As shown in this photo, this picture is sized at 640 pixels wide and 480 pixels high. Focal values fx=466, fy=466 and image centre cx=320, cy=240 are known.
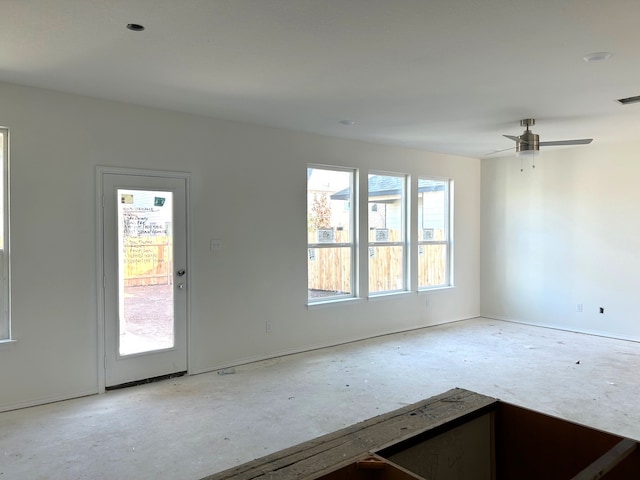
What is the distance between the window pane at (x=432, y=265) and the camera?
6941mm

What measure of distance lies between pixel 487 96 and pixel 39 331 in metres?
4.26

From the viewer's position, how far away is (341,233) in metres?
6.00

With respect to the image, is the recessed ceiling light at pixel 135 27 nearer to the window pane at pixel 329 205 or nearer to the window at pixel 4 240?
the window at pixel 4 240

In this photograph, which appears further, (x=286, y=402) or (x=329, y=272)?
(x=329, y=272)

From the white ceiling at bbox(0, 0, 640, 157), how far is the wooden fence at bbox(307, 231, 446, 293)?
1.79 metres

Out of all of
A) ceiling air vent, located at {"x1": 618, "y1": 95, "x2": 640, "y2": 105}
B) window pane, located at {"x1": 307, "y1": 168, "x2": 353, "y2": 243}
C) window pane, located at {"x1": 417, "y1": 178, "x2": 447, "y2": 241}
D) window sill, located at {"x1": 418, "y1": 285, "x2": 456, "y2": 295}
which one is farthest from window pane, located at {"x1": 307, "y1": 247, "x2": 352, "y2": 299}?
ceiling air vent, located at {"x1": 618, "y1": 95, "x2": 640, "y2": 105}

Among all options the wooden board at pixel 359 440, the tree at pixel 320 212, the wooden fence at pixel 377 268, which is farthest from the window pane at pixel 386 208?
the wooden board at pixel 359 440

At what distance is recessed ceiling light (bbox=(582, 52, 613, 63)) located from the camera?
9.90ft

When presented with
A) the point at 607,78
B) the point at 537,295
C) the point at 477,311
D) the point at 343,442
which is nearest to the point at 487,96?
the point at 607,78

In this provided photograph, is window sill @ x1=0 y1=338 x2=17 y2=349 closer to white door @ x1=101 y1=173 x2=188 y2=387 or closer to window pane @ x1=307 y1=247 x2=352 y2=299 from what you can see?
white door @ x1=101 y1=173 x2=188 y2=387

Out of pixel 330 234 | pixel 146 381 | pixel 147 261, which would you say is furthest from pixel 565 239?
pixel 146 381

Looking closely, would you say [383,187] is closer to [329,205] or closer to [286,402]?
[329,205]

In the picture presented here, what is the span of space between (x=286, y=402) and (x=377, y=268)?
9.48ft

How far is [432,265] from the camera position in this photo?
23.3ft
